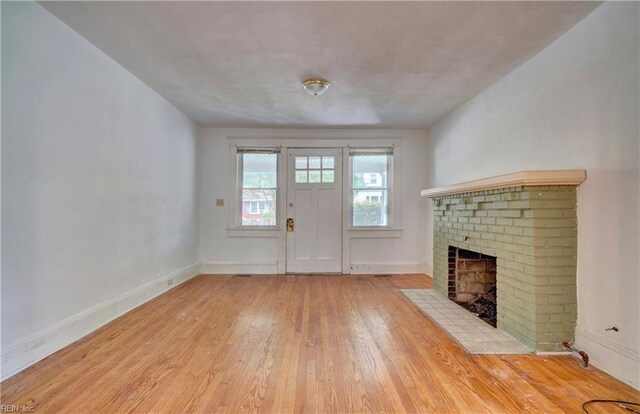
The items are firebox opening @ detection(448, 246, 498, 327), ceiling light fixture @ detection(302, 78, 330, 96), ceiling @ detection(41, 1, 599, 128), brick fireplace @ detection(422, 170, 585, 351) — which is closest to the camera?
ceiling @ detection(41, 1, 599, 128)

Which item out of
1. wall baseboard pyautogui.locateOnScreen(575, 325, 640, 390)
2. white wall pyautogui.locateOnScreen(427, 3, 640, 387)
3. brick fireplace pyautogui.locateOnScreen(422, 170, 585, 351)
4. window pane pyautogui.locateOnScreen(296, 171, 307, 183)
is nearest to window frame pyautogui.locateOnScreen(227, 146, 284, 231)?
window pane pyautogui.locateOnScreen(296, 171, 307, 183)

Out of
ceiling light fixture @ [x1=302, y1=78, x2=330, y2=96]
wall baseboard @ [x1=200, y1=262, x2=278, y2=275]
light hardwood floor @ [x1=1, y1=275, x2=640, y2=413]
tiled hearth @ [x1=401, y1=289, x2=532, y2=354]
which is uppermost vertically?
ceiling light fixture @ [x1=302, y1=78, x2=330, y2=96]

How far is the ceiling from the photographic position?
2.00 metres

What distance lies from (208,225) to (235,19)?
3.50 metres

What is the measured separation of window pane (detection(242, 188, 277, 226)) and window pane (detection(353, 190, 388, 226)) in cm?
136

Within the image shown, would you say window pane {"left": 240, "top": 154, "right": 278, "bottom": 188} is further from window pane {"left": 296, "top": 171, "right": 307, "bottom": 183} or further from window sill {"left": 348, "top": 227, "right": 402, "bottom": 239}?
window sill {"left": 348, "top": 227, "right": 402, "bottom": 239}

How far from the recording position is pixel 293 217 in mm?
4969

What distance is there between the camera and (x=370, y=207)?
5.07m

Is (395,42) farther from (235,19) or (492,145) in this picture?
(492,145)

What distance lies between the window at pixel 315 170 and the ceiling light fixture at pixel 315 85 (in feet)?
6.12

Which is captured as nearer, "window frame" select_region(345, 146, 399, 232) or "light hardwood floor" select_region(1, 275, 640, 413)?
"light hardwood floor" select_region(1, 275, 640, 413)

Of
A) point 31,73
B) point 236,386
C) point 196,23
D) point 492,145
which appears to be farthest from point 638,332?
point 31,73

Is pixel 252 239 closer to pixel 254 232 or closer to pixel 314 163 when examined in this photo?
pixel 254 232

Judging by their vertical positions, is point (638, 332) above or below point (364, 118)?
below
